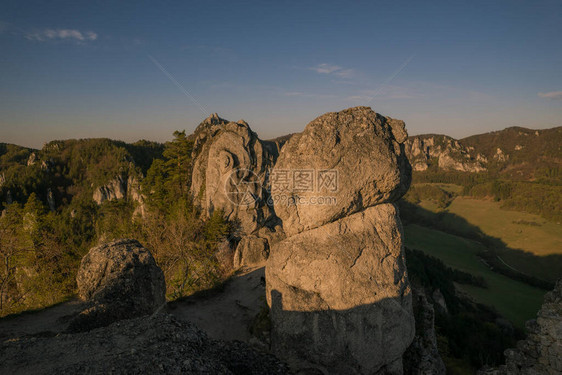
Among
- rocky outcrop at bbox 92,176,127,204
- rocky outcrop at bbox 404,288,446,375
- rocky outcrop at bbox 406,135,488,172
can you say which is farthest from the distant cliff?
rocky outcrop at bbox 404,288,446,375

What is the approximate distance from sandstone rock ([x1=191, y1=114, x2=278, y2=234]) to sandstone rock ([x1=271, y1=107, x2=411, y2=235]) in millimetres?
15429

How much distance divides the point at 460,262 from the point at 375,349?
60287 millimetres

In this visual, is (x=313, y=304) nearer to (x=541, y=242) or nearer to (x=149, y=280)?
(x=149, y=280)

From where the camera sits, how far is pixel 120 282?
1054cm

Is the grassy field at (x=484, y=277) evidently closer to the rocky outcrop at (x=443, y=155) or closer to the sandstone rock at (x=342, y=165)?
the sandstone rock at (x=342, y=165)

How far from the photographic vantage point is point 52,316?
1195 centimetres

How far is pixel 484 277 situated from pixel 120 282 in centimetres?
5600

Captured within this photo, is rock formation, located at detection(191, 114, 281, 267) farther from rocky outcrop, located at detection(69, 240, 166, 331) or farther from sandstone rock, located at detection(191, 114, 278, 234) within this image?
rocky outcrop, located at detection(69, 240, 166, 331)

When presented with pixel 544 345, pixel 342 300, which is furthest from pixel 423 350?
pixel 342 300

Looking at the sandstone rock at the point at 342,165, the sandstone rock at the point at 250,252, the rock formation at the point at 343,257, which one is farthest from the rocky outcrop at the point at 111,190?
the rock formation at the point at 343,257

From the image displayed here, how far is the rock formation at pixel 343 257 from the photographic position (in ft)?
27.2

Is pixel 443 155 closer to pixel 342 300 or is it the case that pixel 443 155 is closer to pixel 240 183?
pixel 240 183

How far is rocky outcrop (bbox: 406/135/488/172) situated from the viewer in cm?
15993

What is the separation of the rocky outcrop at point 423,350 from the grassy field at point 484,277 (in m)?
27.9
